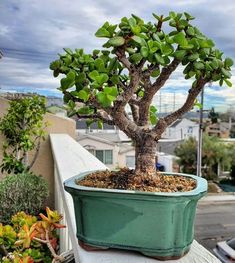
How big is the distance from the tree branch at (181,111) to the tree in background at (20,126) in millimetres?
3032

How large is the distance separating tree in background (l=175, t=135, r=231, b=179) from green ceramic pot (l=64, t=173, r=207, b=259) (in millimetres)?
12053

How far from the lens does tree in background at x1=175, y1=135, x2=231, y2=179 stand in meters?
12.3

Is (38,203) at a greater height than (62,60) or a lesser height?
lesser

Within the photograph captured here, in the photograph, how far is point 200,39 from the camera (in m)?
0.61

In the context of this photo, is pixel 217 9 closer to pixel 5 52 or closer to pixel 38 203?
pixel 38 203

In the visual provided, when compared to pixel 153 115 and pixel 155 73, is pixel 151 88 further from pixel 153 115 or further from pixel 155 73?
pixel 153 115

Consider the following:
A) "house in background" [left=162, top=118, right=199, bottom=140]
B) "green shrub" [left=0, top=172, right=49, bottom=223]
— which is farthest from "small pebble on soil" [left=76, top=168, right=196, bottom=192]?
"house in background" [left=162, top=118, right=199, bottom=140]

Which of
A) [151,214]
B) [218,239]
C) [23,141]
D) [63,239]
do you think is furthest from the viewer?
[218,239]

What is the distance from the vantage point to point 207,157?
12.3 m

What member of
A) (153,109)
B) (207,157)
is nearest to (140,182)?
(153,109)

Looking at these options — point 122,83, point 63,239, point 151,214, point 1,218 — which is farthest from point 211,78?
point 1,218

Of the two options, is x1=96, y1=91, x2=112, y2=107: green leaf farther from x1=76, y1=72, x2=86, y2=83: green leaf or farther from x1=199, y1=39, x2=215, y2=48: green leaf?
x1=199, y1=39, x2=215, y2=48: green leaf

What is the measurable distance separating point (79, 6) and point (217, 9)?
855 mm

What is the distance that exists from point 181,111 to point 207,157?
12108 mm
